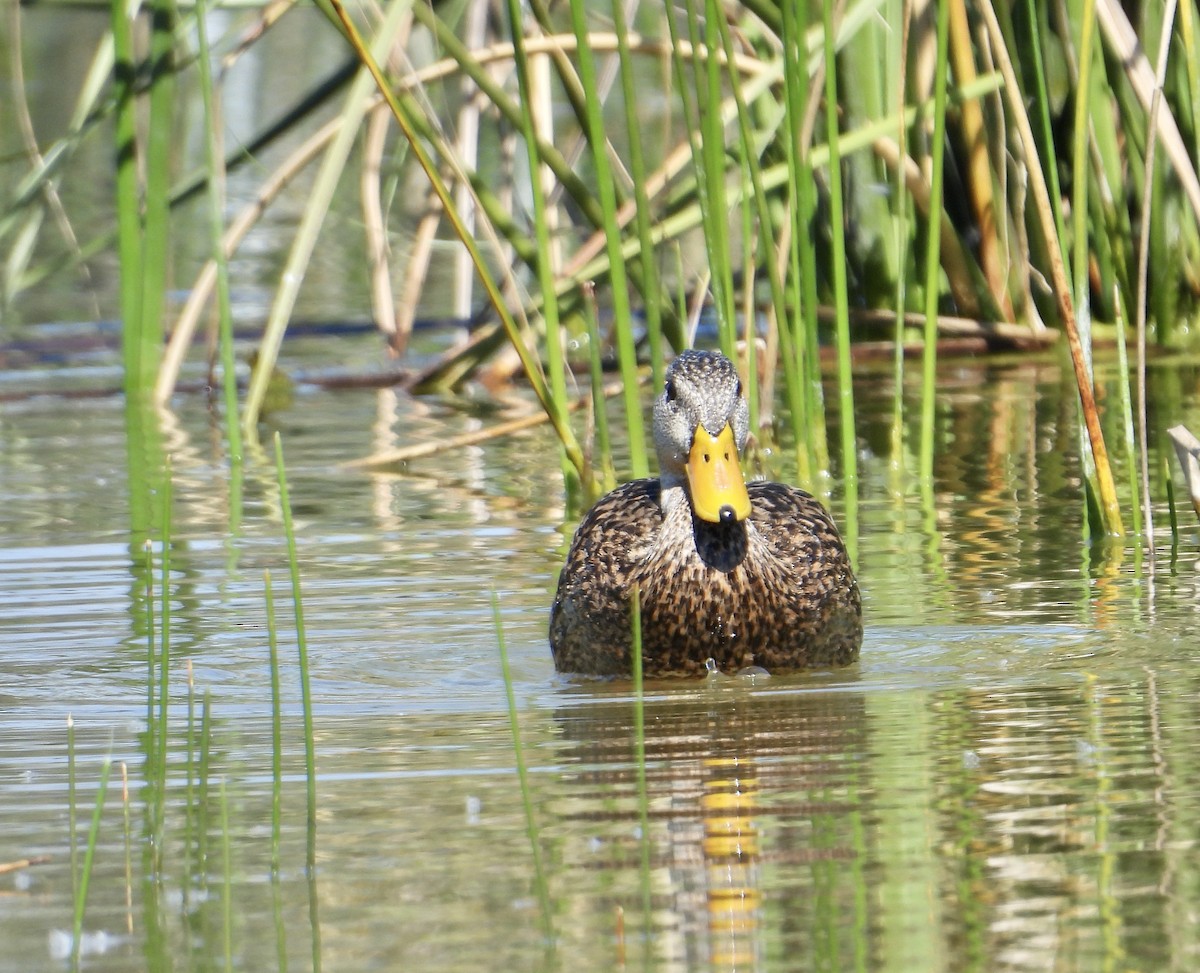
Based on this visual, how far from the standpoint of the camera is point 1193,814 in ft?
13.6

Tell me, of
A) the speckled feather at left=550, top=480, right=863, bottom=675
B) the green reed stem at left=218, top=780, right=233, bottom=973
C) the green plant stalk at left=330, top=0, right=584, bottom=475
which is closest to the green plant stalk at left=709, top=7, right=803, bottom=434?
the green plant stalk at left=330, top=0, right=584, bottom=475

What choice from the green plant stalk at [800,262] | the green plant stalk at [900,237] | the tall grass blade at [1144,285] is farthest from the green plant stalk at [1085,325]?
the green plant stalk at [800,262]

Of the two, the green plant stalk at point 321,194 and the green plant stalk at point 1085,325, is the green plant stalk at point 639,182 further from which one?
the green plant stalk at point 1085,325

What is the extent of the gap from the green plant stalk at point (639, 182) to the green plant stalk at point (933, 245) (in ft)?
2.58

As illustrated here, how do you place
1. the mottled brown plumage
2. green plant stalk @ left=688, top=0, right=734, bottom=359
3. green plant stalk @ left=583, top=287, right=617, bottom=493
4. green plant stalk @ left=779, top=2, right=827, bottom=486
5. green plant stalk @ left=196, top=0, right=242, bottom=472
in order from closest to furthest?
1. the mottled brown plumage
2. green plant stalk @ left=688, top=0, right=734, bottom=359
3. green plant stalk @ left=779, top=2, right=827, bottom=486
4. green plant stalk @ left=196, top=0, right=242, bottom=472
5. green plant stalk @ left=583, top=287, right=617, bottom=493

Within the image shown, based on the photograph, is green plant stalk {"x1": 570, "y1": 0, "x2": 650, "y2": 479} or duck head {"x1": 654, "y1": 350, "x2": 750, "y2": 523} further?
green plant stalk {"x1": 570, "y1": 0, "x2": 650, "y2": 479}

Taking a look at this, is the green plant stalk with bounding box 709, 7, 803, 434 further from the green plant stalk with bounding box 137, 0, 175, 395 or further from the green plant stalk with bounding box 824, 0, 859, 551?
the green plant stalk with bounding box 137, 0, 175, 395

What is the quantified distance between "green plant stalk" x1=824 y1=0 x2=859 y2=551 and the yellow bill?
47.0 inches

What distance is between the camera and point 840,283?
714 cm

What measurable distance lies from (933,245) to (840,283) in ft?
1.38

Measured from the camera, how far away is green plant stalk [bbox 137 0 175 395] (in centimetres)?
863

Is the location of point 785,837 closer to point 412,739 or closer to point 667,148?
point 412,739

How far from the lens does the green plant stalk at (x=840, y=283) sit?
6.73 metres

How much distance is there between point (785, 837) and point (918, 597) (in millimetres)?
2705
